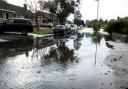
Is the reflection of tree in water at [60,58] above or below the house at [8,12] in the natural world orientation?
below

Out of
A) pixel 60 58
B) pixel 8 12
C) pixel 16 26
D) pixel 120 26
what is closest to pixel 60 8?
pixel 8 12

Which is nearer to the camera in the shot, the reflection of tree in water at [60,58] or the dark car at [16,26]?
the reflection of tree in water at [60,58]

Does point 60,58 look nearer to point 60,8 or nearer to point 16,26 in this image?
point 16,26

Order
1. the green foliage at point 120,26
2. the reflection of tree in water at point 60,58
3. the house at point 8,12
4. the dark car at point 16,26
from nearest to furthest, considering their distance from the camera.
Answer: the reflection of tree in water at point 60,58, the dark car at point 16,26, the green foliage at point 120,26, the house at point 8,12

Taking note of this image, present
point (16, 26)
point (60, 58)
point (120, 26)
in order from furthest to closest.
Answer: point (120, 26) < point (16, 26) < point (60, 58)

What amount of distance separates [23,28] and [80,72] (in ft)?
70.8

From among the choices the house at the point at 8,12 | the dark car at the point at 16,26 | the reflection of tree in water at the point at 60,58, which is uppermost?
the house at the point at 8,12

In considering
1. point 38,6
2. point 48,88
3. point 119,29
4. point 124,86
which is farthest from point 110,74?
point 38,6

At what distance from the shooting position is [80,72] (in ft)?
29.7

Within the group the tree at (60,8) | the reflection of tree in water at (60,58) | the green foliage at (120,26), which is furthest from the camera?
the tree at (60,8)

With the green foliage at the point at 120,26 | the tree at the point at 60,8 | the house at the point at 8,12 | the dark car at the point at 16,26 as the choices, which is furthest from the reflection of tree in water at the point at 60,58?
the tree at the point at 60,8

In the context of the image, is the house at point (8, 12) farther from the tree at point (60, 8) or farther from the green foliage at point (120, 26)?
the green foliage at point (120, 26)

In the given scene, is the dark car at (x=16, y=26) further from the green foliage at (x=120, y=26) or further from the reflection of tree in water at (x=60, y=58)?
the reflection of tree in water at (x=60, y=58)

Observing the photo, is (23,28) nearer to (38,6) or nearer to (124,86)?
(38,6)
